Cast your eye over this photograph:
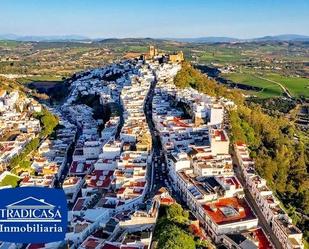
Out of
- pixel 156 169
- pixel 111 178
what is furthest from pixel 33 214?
pixel 156 169

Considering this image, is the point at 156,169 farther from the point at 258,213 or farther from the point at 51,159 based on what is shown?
the point at 51,159

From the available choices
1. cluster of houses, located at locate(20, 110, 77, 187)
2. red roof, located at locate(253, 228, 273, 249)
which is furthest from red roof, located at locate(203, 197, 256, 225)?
cluster of houses, located at locate(20, 110, 77, 187)

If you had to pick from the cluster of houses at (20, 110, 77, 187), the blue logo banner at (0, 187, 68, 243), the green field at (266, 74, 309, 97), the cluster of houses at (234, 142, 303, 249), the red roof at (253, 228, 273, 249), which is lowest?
the green field at (266, 74, 309, 97)

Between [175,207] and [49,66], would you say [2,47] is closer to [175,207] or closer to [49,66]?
[49,66]

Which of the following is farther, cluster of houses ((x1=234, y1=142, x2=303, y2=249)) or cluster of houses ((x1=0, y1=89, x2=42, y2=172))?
cluster of houses ((x1=0, y1=89, x2=42, y2=172))

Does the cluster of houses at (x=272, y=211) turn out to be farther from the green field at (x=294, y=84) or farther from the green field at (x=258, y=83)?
the green field at (x=294, y=84)

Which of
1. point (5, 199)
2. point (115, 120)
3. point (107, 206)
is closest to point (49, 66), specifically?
point (115, 120)

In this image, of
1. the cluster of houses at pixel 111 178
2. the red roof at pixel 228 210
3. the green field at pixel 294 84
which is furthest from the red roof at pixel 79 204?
the green field at pixel 294 84

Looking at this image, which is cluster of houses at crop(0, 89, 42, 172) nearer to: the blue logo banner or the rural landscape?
the rural landscape
